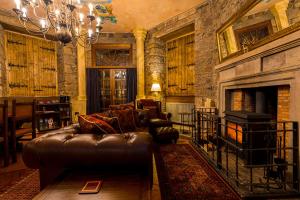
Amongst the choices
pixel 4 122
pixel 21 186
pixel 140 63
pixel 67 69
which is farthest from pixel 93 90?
pixel 21 186

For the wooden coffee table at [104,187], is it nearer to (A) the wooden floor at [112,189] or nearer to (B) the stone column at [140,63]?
(A) the wooden floor at [112,189]

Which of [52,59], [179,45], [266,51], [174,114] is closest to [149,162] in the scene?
[266,51]

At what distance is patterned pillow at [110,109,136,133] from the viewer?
307 cm

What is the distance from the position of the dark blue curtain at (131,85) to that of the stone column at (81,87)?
1.57 meters

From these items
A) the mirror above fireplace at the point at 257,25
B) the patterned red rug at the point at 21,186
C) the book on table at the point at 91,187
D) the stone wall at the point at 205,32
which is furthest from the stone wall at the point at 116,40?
the book on table at the point at 91,187

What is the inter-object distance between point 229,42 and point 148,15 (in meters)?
2.98

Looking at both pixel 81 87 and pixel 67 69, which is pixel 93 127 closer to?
pixel 81 87

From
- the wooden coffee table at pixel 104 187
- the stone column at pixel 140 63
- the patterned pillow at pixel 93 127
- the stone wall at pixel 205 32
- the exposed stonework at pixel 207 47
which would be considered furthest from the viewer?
the stone column at pixel 140 63

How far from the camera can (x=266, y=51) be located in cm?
242

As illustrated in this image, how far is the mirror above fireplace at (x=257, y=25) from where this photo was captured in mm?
2038

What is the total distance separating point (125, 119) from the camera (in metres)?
3.17

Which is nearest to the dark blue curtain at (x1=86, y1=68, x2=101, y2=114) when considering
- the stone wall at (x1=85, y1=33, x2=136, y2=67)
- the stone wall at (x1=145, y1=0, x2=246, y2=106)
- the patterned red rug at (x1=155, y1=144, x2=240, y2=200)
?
the stone wall at (x1=85, y1=33, x2=136, y2=67)

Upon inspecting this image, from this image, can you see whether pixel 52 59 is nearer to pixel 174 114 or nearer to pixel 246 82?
pixel 174 114

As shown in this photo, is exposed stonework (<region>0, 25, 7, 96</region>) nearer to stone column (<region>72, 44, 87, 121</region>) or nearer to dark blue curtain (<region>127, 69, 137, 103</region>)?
stone column (<region>72, 44, 87, 121</region>)
